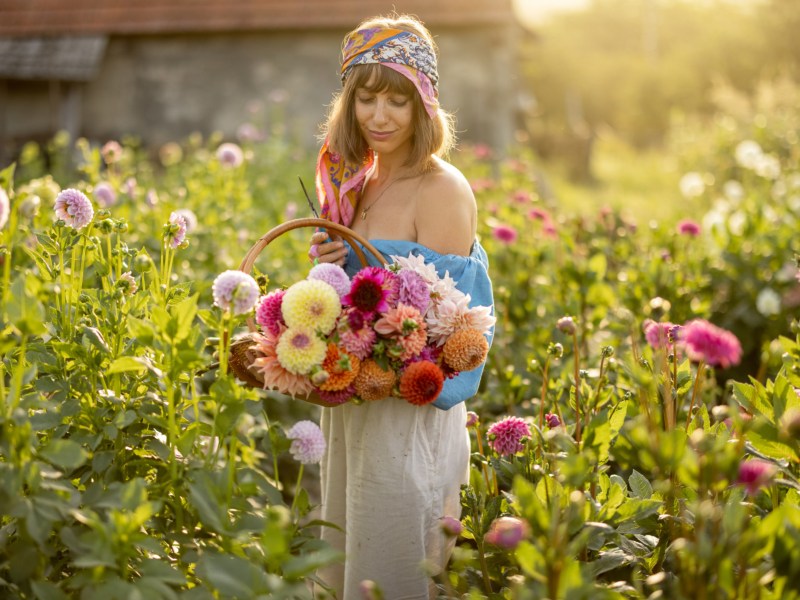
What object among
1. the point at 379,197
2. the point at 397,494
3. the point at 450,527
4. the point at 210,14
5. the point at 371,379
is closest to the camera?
the point at 450,527

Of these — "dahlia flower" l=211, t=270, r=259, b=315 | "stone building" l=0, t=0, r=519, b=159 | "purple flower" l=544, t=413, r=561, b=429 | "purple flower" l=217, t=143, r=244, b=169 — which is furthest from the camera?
"stone building" l=0, t=0, r=519, b=159

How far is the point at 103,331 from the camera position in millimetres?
2070

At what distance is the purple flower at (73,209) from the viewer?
207 centimetres

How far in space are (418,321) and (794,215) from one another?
3.60 metres

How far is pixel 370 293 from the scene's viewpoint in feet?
6.15

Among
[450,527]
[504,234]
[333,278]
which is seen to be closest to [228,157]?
[504,234]

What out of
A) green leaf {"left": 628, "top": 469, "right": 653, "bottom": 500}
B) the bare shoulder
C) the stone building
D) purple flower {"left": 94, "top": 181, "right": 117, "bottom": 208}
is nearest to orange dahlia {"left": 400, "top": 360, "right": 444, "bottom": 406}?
the bare shoulder

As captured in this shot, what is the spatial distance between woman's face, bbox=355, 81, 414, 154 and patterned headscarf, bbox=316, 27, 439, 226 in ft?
0.20

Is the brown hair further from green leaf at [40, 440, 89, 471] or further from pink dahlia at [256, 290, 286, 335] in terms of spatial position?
green leaf at [40, 440, 89, 471]

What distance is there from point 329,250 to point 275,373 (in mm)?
558

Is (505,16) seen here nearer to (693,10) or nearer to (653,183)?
(653,183)

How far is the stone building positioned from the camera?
11.8 meters

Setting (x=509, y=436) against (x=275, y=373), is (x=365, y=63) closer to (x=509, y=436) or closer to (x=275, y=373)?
(x=275, y=373)

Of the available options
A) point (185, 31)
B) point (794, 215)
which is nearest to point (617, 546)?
point (794, 215)
